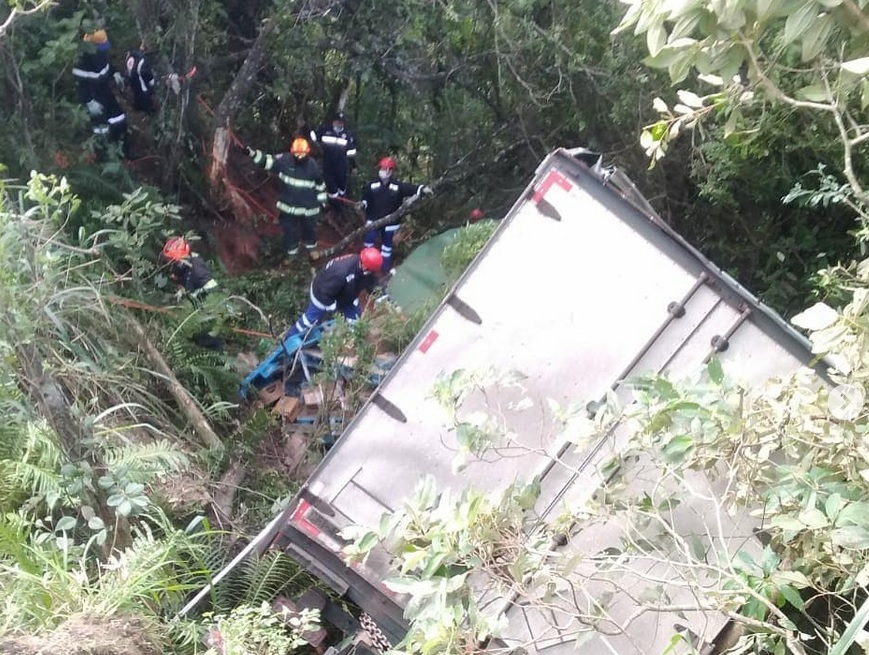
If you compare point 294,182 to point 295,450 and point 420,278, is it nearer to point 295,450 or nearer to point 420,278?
point 420,278

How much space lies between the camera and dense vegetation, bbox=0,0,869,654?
75.7 inches

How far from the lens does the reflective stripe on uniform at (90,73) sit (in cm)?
618

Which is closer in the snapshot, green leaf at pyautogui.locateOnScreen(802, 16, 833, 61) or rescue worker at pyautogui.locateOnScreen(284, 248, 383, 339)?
green leaf at pyautogui.locateOnScreen(802, 16, 833, 61)

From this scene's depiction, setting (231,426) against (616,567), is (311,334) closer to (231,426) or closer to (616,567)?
(231,426)

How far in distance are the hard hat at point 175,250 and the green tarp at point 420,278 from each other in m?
1.59

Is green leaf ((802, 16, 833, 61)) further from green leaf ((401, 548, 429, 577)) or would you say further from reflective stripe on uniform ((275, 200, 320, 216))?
reflective stripe on uniform ((275, 200, 320, 216))

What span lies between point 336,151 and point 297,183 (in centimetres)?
75

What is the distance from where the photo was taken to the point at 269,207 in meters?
7.64

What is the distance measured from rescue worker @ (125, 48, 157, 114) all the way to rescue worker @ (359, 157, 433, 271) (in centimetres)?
223

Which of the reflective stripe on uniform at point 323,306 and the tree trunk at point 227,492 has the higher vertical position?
the reflective stripe on uniform at point 323,306

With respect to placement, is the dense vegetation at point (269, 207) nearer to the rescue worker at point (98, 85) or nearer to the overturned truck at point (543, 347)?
the rescue worker at point (98, 85)

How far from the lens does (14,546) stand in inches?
103

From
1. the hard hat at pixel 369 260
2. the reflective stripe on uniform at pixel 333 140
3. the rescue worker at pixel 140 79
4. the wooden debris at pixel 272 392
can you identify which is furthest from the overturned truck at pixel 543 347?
the rescue worker at pixel 140 79

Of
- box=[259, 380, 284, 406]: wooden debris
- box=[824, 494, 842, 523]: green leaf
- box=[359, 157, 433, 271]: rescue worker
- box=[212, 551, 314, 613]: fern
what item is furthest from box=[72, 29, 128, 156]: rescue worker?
box=[824, 494, 842, 523]: green leaf
